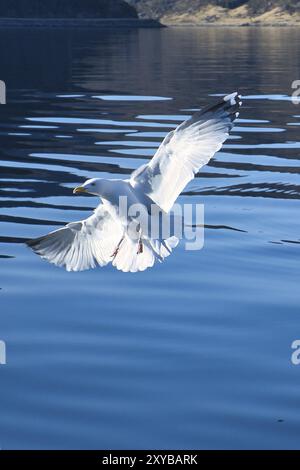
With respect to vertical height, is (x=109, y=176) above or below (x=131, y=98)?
below

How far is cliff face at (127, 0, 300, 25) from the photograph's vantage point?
584 feet

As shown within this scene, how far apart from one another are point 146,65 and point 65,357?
44.8 meters

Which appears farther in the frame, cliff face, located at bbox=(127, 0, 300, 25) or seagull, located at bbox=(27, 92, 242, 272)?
cliff face, located at bbox=(127, 0, 300, 25)

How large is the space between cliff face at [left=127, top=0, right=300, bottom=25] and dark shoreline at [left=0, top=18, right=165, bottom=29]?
28362 millimetres

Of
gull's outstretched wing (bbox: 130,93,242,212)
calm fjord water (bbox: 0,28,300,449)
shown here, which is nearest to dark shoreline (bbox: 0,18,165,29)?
calm fjord water (bbox: 0,28,300,449)

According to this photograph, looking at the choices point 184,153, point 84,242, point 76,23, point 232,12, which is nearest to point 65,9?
point 76,23

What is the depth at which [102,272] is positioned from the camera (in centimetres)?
1302

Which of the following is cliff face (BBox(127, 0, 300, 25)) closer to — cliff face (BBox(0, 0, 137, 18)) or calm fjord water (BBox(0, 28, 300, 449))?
cliff face (BBox(0, 0, 137, 18))

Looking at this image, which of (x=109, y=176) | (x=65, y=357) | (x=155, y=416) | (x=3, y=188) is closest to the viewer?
(x=155, y=416)

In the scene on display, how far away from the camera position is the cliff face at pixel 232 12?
178125 mm

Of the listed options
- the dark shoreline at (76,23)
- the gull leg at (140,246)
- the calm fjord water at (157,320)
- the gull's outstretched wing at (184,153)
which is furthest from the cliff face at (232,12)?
the gull leg at (140,246)

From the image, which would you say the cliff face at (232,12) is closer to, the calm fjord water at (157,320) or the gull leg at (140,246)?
the calm fjord water at (157,320)

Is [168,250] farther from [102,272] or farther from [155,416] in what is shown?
[102,272]

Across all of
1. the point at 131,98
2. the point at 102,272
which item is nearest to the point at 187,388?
the point at 102,272
